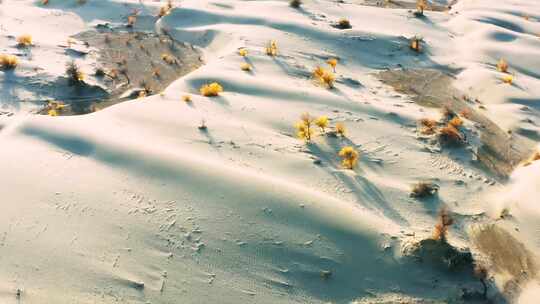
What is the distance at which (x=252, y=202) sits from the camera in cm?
623

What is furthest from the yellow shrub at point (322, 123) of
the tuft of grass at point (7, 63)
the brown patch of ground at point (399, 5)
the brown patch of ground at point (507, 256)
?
the brown patch of ground at point (399, 5)

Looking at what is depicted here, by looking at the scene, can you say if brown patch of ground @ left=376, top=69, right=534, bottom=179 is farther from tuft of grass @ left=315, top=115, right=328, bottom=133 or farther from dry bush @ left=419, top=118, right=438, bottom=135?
tuft of grass @ left=315, top=115, right=328, bottom=133

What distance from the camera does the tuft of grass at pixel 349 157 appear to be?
755 cm

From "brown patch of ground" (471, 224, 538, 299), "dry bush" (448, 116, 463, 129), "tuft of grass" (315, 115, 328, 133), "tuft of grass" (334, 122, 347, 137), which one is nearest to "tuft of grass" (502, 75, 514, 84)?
"dry bush" (448, 116, 463, 129)

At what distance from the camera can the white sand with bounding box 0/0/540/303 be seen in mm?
5238

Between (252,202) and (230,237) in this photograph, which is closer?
(230,237)

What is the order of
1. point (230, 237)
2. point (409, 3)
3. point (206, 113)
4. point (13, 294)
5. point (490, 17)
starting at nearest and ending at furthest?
point (13, 294), point (230, 237), point (206, 113), point (490, 17), point (409, 3)

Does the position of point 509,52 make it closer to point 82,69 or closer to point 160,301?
point 82,69

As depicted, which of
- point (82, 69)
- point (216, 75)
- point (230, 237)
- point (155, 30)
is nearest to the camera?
point (230, 237)

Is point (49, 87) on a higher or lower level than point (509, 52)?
lower

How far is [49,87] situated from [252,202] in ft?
22.8

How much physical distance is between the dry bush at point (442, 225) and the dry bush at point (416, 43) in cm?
772

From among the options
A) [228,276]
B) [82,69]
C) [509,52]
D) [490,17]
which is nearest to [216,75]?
[82,69]

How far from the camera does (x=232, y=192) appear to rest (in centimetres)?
635
